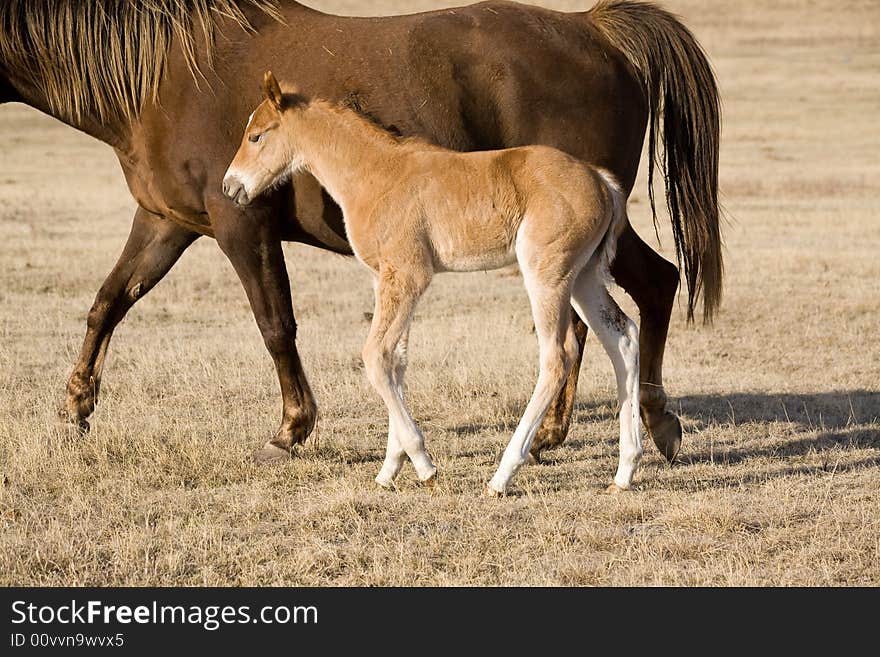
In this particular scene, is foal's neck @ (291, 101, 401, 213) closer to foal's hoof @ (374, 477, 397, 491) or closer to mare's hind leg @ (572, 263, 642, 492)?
mare's hind leg @ (572, 263, 642, 492)

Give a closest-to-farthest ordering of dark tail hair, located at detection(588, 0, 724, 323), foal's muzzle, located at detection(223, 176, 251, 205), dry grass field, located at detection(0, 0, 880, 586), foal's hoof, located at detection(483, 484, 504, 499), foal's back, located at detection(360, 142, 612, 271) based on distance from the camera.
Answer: dry grass field, located at detection(0, 0, 880, 586) < foal's back, located at detection(360, 142, 612, 271) < foal's hoof, located at detection(483, 484, 504, 499) < foal's muzzle, located at detection(223, 176, 251, 205) < dark tail hair, located at detection(588, 0, 724, 323)

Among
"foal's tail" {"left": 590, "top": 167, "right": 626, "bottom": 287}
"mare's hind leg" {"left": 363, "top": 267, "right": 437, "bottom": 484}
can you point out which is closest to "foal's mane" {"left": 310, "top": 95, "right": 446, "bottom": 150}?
"mare's hind leg" {"left": 363, "top": 267, "right": 437, "bottom": 484}

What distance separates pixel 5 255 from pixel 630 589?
10.6 meters

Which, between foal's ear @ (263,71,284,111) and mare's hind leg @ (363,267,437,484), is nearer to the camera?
mare's hind leg @ (363,267,437,484)

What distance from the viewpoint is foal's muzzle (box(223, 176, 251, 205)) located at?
5.83 metres

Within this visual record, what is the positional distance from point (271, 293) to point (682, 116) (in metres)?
2.53

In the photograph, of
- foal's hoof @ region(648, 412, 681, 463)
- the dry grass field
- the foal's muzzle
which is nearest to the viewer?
the dry grass field

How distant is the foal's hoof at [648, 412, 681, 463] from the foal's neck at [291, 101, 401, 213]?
2018 mm

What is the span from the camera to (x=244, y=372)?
8484mm

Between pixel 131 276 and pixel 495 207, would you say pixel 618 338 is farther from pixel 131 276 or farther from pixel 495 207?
pixel 131 276

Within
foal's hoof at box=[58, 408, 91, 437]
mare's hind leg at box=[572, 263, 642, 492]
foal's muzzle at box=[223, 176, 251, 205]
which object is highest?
foal's muzzle at box=[223, 176, 251, 205]

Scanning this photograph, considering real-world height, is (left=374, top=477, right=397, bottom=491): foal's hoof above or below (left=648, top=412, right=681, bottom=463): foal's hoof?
above

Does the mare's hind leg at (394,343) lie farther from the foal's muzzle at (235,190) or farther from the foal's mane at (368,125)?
the foal's muzzle at (235,190)

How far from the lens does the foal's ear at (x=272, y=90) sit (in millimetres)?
5688
